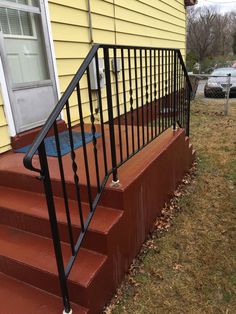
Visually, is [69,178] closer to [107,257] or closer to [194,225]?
[107,257]

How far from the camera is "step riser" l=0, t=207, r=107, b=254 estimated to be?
201cm

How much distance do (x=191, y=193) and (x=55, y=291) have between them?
2.23 m

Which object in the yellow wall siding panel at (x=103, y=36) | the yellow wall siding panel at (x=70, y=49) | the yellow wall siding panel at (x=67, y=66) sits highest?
the yellow wall siding panel at (x=103, y=36)

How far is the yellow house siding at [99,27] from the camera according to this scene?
3576mm

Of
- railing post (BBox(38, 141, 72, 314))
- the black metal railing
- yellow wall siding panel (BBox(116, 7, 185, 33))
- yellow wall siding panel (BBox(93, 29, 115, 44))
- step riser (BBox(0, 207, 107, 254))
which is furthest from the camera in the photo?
yellow wall siding panel (BBox(116, 7, 185, 33))

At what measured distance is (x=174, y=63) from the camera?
3.34m

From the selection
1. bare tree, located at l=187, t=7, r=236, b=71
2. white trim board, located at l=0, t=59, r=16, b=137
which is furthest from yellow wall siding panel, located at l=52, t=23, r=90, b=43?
bare tree, located at l=187, t=7, r=236, b=71

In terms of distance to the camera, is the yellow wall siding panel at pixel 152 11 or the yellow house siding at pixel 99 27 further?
the yellow wall siding panel at pixel 152 11

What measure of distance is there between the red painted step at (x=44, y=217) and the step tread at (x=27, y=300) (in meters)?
0.38

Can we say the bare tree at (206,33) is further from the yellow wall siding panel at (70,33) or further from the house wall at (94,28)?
the yellow wall siding panel at (70,33)

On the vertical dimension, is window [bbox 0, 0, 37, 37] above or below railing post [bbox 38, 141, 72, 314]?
above

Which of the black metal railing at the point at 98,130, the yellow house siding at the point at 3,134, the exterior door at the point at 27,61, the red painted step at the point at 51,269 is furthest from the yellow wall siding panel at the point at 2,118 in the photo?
the red painted step at the point at 51,269

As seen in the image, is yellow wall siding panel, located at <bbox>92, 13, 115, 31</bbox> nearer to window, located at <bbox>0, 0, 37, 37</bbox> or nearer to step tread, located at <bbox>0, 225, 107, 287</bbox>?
window, located at <bbox>0, 0, 37, 37</bbox>

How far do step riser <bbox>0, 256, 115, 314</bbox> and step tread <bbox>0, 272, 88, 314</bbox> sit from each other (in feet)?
0.10
